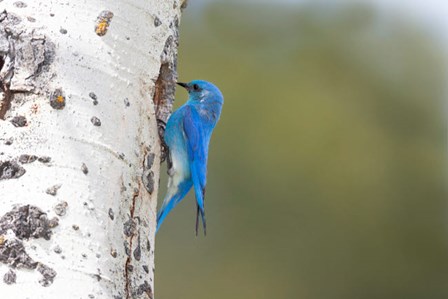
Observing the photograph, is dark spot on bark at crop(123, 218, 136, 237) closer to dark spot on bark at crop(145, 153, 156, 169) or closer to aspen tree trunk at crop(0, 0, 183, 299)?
aspen tree trunk at crop(0, 0, 183, 299)

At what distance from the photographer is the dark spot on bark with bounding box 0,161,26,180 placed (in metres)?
4.46

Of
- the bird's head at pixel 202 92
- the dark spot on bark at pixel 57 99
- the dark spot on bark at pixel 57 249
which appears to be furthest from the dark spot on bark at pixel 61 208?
the bird's head at pixel 202 92

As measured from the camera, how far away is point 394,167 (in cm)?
2045

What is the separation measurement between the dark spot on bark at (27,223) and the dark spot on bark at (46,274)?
0.36 ft

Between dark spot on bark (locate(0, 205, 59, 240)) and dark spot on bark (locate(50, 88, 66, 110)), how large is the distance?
1.23 ft

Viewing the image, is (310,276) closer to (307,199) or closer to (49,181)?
(307,199)

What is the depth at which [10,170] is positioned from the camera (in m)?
4.46

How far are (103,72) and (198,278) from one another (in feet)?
40.8

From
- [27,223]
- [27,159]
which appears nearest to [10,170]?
[27,159]

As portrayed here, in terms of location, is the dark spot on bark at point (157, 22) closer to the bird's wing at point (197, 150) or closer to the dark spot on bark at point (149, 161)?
the dark spot on bark at point (149, 161)

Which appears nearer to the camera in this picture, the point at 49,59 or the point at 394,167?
the point at 49,59

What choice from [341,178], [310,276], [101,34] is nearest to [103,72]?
[101,34]

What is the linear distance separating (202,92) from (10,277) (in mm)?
3173

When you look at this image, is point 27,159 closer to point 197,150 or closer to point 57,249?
point 57,249
